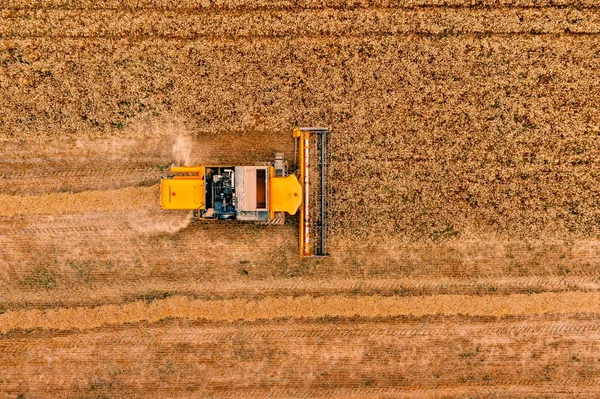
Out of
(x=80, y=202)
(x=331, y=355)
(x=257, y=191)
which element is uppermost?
(x=257, y=191)

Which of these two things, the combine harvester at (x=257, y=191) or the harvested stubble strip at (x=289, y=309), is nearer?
the combine harvester at (x=257, y=191)

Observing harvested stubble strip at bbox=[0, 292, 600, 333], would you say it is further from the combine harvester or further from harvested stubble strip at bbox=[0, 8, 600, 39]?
harvested stubble strip at bbox=[0, 8, 600, 39]

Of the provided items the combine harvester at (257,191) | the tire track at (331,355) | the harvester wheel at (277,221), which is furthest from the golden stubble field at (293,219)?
the combine harvester at (257,191)

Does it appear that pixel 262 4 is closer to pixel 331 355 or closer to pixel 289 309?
pixel 289 309

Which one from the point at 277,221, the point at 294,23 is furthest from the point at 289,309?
the point at 294,23

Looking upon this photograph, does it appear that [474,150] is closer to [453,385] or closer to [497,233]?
[497,233]

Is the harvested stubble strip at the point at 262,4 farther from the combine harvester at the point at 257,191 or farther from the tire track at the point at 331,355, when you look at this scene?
the tire track at the point at 331,355

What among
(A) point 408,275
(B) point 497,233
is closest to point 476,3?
(B) point 497,233
